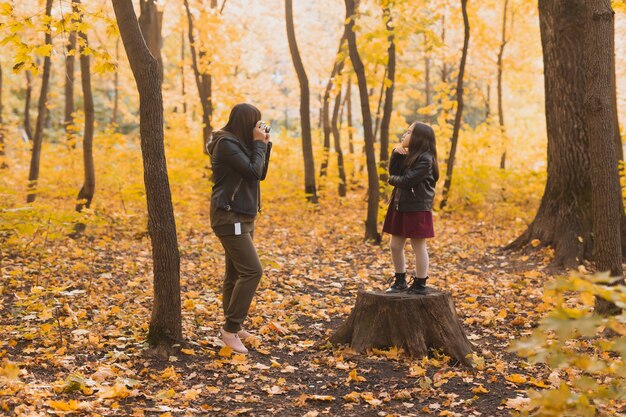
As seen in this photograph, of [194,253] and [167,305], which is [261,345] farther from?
[194,253]

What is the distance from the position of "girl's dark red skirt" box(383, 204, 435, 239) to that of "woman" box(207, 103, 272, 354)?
1418mm

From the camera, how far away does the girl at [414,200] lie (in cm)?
575

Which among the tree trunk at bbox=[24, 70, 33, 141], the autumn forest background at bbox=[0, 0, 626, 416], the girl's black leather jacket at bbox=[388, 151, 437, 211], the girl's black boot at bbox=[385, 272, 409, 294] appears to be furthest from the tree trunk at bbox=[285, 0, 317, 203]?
the tree trunk at bbox=[24, 70, 33, 141]

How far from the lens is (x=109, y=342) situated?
536 cm

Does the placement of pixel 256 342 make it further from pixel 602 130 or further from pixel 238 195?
pixel 602 130

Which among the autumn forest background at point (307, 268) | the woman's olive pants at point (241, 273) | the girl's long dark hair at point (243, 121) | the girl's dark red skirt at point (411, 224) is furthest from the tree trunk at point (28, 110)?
the girl's dark red skirt at point (411, 224)

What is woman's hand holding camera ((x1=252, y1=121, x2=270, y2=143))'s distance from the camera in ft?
17.6

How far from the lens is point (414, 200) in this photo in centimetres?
585

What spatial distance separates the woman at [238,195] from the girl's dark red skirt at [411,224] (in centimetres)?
142

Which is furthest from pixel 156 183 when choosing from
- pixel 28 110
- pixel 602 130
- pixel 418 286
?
pixel 28 110

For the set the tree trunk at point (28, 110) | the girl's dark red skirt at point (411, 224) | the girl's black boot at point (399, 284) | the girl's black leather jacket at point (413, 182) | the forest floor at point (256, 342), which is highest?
the tree trunk at point (28, 110)

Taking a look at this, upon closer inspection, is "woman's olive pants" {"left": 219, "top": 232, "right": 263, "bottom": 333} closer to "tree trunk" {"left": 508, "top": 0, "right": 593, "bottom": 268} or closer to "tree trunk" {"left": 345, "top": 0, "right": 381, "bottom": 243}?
"tree trunk" {"left": 508, "top": 0, "right": 593, "bottom": 268}

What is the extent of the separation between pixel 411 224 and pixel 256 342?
75.6 inches

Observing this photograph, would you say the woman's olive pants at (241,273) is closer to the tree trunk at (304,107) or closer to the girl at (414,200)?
the girl at (414,200)
